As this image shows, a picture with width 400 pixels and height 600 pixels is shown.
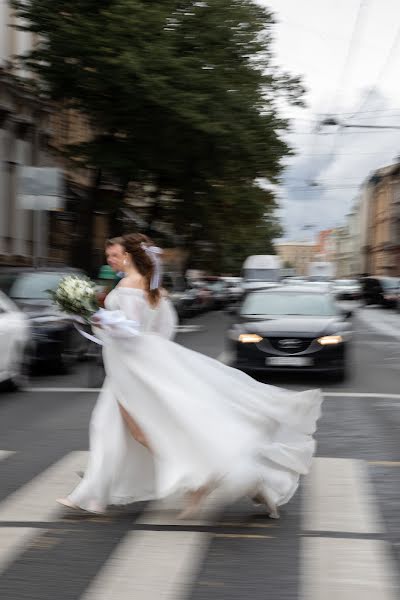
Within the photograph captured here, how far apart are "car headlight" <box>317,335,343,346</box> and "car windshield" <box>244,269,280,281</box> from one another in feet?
109

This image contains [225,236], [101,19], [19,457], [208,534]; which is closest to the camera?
[208,534]

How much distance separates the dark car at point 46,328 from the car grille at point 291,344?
10.4 ft

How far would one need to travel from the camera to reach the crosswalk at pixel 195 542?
4.31 metres

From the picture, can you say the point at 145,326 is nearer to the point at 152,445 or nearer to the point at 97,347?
the point at 152,445

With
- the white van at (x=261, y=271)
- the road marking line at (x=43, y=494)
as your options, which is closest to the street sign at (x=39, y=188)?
the road marking line at (x=43, y=494)

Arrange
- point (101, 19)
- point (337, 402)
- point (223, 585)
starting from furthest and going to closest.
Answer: point (101, 19)
point (337, 402)
point (223, 585)

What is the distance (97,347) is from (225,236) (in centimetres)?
2364

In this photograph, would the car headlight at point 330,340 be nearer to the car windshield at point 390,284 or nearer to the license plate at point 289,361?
the license plate at point 289,361

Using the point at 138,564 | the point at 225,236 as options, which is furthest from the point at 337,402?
the point at 225,236

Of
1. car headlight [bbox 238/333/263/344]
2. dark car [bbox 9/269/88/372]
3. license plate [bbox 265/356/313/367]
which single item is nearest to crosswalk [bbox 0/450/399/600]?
license plate [bbox 265/356/313/367]

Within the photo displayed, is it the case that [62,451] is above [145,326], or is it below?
below

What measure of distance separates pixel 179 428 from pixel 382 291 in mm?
47069

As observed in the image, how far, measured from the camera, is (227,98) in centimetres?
2652

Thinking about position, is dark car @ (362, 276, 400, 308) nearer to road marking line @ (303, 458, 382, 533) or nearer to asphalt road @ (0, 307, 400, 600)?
road marking line @ (303, 458, 382, 533)
